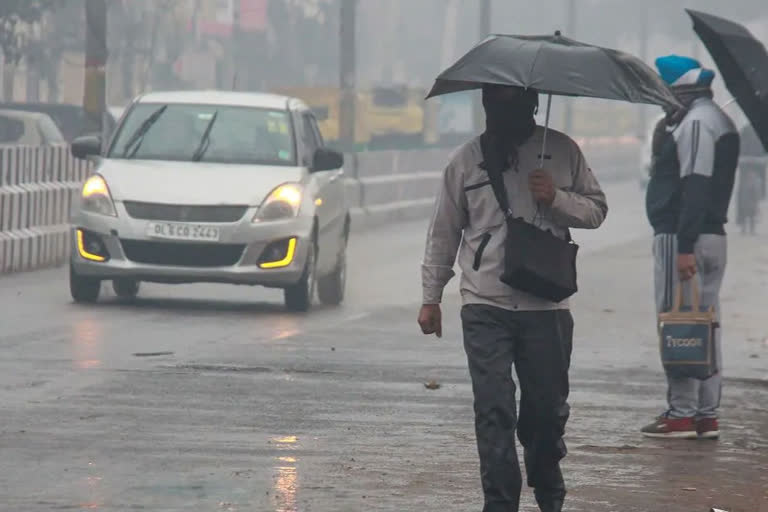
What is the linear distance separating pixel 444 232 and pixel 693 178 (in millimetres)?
2768

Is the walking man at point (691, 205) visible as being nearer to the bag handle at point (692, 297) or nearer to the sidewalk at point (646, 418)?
the bag handle at point (692, 297)

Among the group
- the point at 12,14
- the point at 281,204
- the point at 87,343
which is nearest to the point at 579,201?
the point at 87,343

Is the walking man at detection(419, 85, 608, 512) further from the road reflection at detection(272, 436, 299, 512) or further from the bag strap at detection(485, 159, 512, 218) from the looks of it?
the road reflection at detection(272, 436, 299, 512)

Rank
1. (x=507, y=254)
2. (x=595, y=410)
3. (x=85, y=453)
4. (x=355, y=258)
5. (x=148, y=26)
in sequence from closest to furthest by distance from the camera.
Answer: (x=507, y=254)
(x=85, y=453)
(x=595, y=410)
(x=355, y=258)
(x=148, y=26)

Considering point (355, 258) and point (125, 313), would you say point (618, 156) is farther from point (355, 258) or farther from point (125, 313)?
point (125, 313)

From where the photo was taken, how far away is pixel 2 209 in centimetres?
1992

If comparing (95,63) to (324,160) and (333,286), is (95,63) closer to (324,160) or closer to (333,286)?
(333,286)

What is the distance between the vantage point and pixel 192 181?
52.9 feet

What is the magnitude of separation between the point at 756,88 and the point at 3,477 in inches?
165

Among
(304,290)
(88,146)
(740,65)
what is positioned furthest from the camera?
(88,146)

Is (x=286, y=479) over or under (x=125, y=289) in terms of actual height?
over

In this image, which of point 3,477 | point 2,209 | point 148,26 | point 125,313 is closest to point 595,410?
point 3,477

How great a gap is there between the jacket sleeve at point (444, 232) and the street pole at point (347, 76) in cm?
2723

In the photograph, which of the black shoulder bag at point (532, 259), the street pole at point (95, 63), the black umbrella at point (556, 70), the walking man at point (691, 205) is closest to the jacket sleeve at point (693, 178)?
the walking man at point (691, 205)
